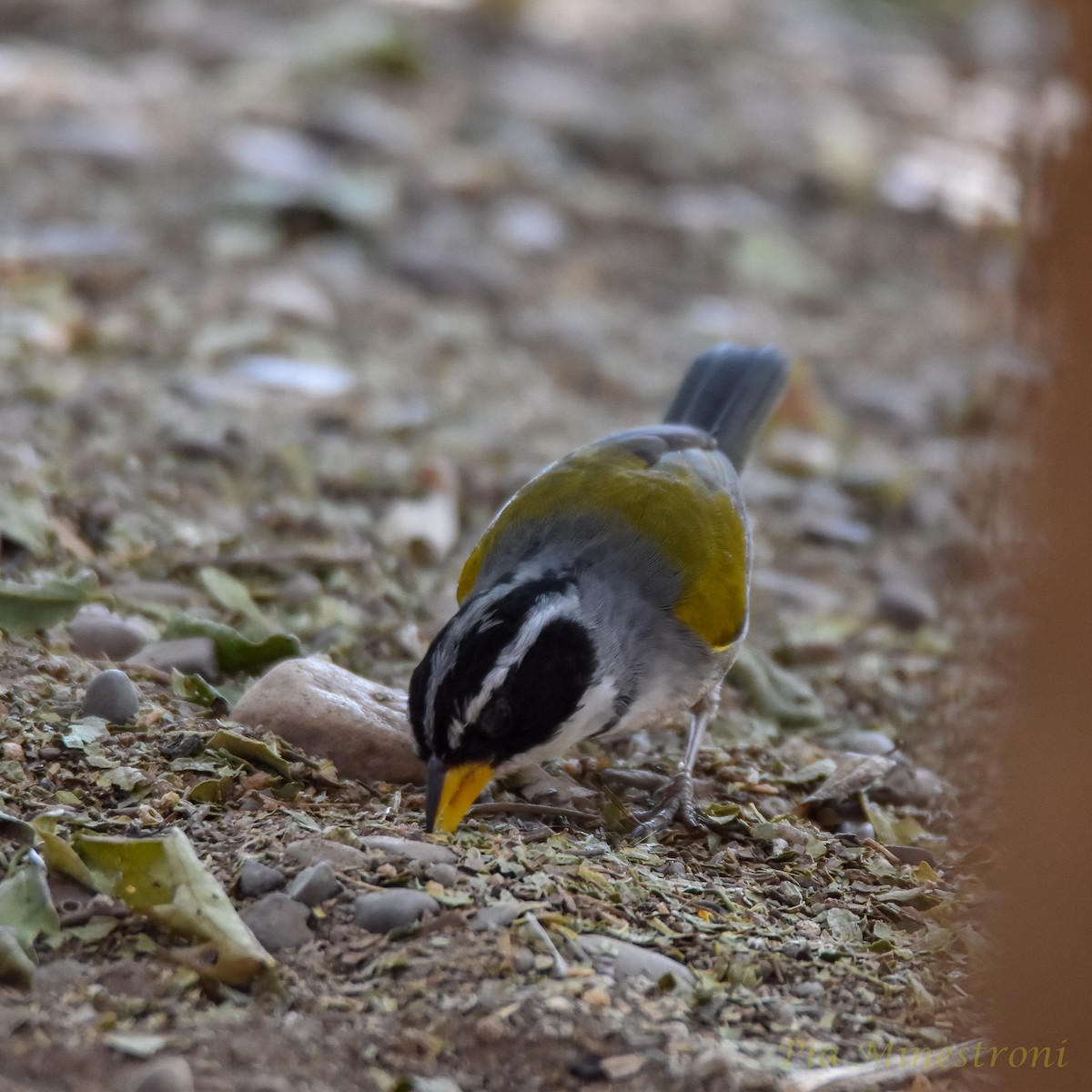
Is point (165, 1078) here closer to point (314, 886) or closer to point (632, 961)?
point (314, 886)

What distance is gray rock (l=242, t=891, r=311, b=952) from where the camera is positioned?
133 inches

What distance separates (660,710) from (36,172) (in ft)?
18.6

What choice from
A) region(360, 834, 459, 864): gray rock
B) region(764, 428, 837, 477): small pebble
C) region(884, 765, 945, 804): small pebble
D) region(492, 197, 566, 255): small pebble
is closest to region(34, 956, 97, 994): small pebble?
region(360, 834, 459, 864): gray rock

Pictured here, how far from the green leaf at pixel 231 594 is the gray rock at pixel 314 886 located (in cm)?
164

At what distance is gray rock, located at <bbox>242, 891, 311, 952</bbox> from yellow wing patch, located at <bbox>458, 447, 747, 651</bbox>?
1573 millimetres

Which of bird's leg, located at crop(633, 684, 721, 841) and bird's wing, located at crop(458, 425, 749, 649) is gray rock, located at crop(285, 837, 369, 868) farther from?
bird's wing, located at crop(458, 425, 749, 649)

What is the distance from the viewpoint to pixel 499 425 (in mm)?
7379

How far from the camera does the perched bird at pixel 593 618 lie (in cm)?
392

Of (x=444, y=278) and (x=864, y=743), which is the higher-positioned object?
(x=444, y=278)

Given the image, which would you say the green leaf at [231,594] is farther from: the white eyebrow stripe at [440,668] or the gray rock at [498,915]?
the gray rock at [498,915]

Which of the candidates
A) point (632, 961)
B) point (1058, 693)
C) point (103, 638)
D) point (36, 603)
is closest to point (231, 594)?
point (103, 638)

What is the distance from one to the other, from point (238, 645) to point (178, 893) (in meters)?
1.45

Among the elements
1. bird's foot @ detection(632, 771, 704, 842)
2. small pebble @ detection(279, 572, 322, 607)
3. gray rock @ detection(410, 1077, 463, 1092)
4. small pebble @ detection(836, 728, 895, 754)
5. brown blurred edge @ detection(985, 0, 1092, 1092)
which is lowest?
small pebble @ detection(836, 728, 895, 754)

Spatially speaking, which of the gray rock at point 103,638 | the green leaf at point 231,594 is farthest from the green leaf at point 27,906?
the green leaf at point 231,594
